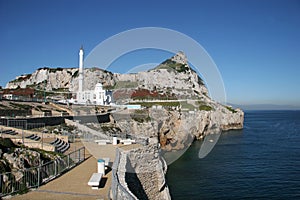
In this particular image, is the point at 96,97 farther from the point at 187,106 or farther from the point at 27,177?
the point at 27,177

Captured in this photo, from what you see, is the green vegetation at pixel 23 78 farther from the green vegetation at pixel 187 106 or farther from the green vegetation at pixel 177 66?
the green vegetation at pixel 187 106

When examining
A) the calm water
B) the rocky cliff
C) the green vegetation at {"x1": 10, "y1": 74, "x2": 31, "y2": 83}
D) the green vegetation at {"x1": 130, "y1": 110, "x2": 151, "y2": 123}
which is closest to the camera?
the calm water

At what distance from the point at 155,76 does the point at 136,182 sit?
98616 millimetres

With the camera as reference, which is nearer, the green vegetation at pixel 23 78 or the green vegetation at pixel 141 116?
the green vegetation at pixel 141 116

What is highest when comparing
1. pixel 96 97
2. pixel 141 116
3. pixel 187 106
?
pixel 96 97

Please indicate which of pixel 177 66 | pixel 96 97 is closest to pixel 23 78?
pixel 177 66

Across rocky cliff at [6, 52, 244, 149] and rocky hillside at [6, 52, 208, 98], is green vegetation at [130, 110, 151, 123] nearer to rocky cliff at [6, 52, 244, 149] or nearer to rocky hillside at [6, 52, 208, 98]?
rocky cliff at [6, 52, 244, 149]

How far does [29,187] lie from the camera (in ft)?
31.4

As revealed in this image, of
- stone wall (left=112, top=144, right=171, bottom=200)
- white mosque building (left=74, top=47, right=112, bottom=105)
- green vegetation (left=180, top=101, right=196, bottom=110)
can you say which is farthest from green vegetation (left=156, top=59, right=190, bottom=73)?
stone wall (left=112, top=144, right=171, bottom=200)

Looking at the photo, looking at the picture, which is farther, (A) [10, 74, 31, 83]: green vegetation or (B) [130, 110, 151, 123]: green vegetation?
(A) [10, 74, 31, 83]: green vegetation

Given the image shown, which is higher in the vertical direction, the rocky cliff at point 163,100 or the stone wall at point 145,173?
the rocky cliff at point 163,100

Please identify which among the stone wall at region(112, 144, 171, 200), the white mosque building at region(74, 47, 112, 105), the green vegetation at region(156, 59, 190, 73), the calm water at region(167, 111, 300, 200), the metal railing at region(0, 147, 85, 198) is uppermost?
the green vegetation at region(156, 59, 190, 73)

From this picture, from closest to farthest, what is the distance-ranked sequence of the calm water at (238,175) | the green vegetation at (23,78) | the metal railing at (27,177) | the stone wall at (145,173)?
the metal railing at (27,177) → the stone wall at (145,173) → the calm water at (238,175) → the green vegetation at (23,78)

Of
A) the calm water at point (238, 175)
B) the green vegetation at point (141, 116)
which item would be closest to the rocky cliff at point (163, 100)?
the green vegetation at point (141, 116)
